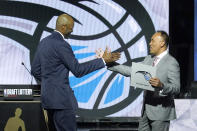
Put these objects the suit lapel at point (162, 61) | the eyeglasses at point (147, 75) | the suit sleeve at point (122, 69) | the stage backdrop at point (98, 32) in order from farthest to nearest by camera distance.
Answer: the stage backdrop at point (98, 32) < the suit sleeve at point (122, 69) < the suit lapel at point (162, 61) < the eyeglasses at point (147, 75)

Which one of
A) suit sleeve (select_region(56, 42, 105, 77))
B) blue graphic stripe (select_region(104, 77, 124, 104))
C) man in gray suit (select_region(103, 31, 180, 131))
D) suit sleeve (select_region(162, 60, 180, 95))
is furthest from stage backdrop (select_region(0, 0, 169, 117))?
suit sleeve (select_region(56, 42, 105, 77))

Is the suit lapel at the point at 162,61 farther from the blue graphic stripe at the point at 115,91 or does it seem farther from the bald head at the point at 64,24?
the blue graphic stripe at the point at 115,91

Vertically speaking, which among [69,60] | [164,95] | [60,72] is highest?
[69,60]

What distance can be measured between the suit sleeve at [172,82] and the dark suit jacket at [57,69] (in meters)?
0.68

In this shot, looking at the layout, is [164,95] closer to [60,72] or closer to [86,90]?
[60,72]

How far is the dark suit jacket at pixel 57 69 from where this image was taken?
440 centimetres

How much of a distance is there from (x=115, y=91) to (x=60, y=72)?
11.4ft

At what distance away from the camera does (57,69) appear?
441cm

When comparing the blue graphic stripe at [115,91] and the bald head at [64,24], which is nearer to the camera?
the bald head at [64,24]

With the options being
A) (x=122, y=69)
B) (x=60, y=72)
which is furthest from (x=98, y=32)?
(x=60, y=72)

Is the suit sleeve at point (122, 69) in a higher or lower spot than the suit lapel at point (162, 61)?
lower

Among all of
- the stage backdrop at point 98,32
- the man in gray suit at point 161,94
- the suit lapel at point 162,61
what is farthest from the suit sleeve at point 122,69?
the stage backdrop at point 98,32

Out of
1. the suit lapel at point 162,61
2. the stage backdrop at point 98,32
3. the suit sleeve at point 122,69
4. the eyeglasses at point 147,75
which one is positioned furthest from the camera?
the stage backdrop at point 98,32

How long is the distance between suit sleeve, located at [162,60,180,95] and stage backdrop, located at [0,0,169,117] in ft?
10.5
